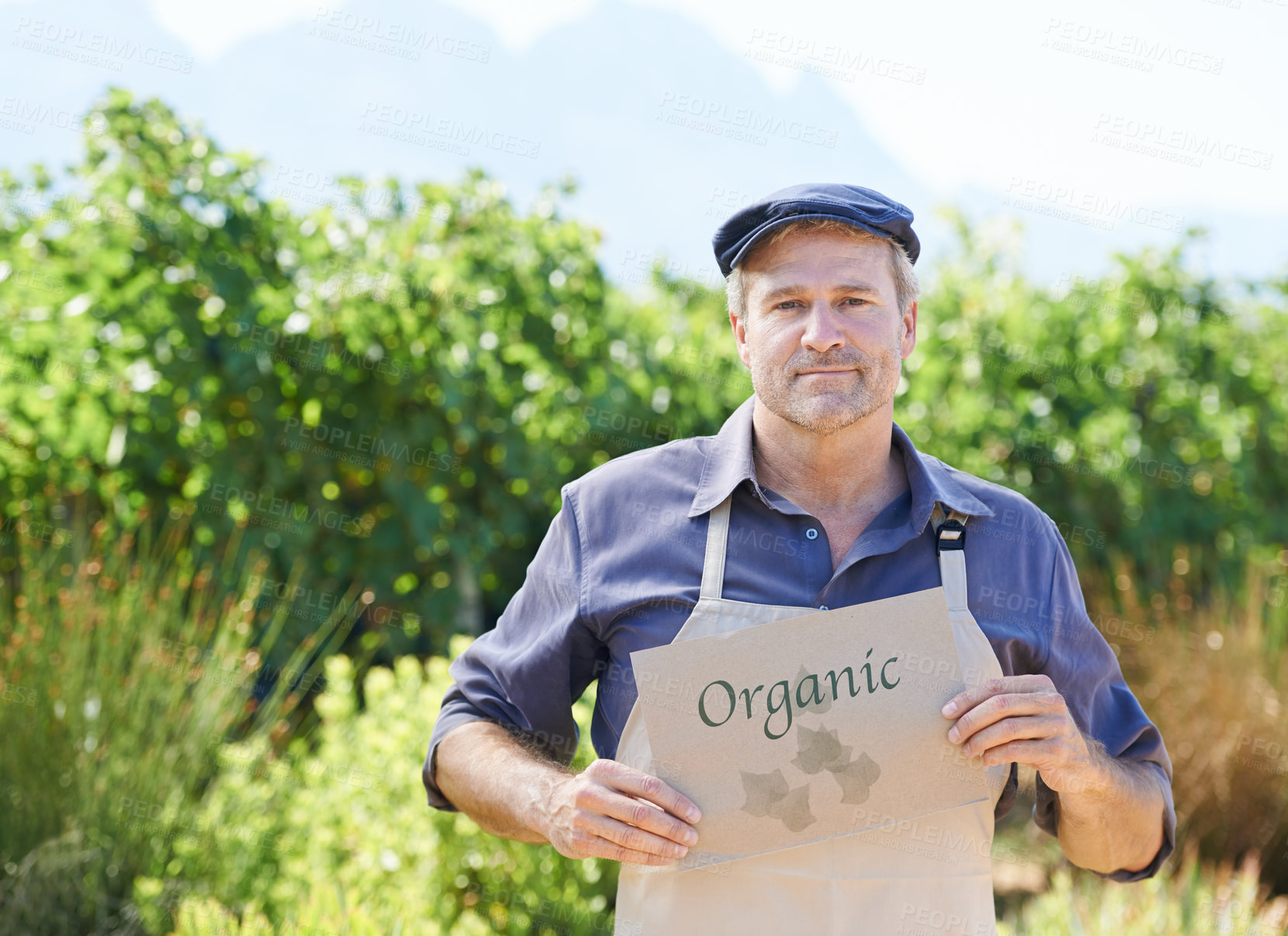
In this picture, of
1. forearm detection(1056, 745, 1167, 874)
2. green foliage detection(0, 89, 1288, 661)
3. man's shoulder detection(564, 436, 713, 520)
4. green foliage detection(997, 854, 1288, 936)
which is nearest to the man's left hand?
forearm detection(1056, 745, 1167, 874)

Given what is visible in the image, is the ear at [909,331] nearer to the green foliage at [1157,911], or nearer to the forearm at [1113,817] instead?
the forearm at [1113,817]

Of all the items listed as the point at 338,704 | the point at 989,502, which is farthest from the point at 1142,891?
the point at 338,704

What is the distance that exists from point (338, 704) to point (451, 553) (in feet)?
2.70

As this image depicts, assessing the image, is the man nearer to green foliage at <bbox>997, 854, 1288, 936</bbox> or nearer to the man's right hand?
the man's right hand

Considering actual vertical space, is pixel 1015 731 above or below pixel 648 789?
above

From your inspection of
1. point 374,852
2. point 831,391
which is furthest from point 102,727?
point 831,391

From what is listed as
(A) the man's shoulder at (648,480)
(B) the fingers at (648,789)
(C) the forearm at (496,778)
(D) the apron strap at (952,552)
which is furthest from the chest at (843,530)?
(C) the forearm at (496,778)

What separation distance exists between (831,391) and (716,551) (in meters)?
0.35

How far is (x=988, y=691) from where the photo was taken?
1.58m

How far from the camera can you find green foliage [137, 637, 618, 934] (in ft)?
9.59

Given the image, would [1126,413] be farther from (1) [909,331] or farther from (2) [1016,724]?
(2) [1016,724]

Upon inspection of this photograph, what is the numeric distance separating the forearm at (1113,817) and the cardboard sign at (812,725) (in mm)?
249

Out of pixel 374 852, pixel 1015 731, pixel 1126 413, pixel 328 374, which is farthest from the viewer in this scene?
pixel 1126 413

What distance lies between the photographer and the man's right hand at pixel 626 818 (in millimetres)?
1579
